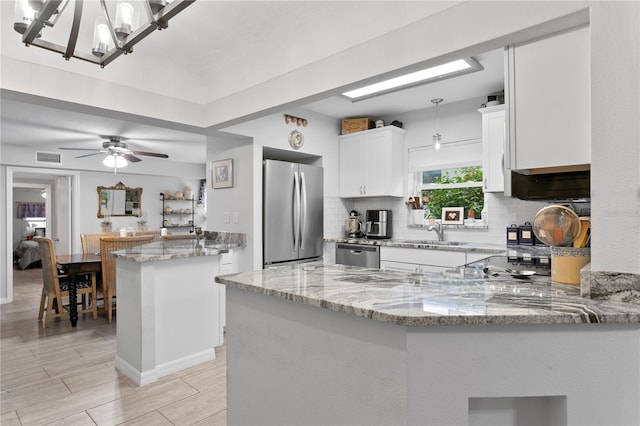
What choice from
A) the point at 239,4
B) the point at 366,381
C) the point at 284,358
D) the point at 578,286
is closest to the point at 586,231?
the point at 578,286

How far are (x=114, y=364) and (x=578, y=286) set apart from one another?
3.27 meters

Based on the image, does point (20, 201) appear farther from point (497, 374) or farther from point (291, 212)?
point (497, 374)

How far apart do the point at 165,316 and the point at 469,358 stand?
2416 mm

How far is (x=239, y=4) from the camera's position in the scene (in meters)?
2.26

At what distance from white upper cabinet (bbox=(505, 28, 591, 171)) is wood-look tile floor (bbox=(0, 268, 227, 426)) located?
2213mm

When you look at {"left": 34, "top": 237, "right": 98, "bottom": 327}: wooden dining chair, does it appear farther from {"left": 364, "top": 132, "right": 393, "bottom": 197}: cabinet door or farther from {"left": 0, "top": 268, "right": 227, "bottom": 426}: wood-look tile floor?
{"left": 364, "top": 132, "right": 393, "bottom": 197}: cabinet door

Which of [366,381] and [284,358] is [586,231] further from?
[284,358]

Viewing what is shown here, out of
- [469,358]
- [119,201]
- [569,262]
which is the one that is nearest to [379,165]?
[569,262]

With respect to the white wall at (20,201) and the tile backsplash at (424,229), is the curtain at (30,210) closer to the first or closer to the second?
the white wall at (20,201)

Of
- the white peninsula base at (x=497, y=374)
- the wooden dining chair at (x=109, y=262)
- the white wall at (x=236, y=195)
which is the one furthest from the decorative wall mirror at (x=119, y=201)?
the white peninsula base at (x=497, y=374)

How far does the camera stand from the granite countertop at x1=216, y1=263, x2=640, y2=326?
1.08 meters

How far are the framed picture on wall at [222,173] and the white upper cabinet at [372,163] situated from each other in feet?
4.86

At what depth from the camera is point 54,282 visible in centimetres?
408

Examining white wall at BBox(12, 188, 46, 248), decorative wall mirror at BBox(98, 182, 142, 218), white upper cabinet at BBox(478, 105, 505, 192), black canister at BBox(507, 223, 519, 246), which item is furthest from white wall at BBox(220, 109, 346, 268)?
white wall at BBox(12, 188, 46, 248)
